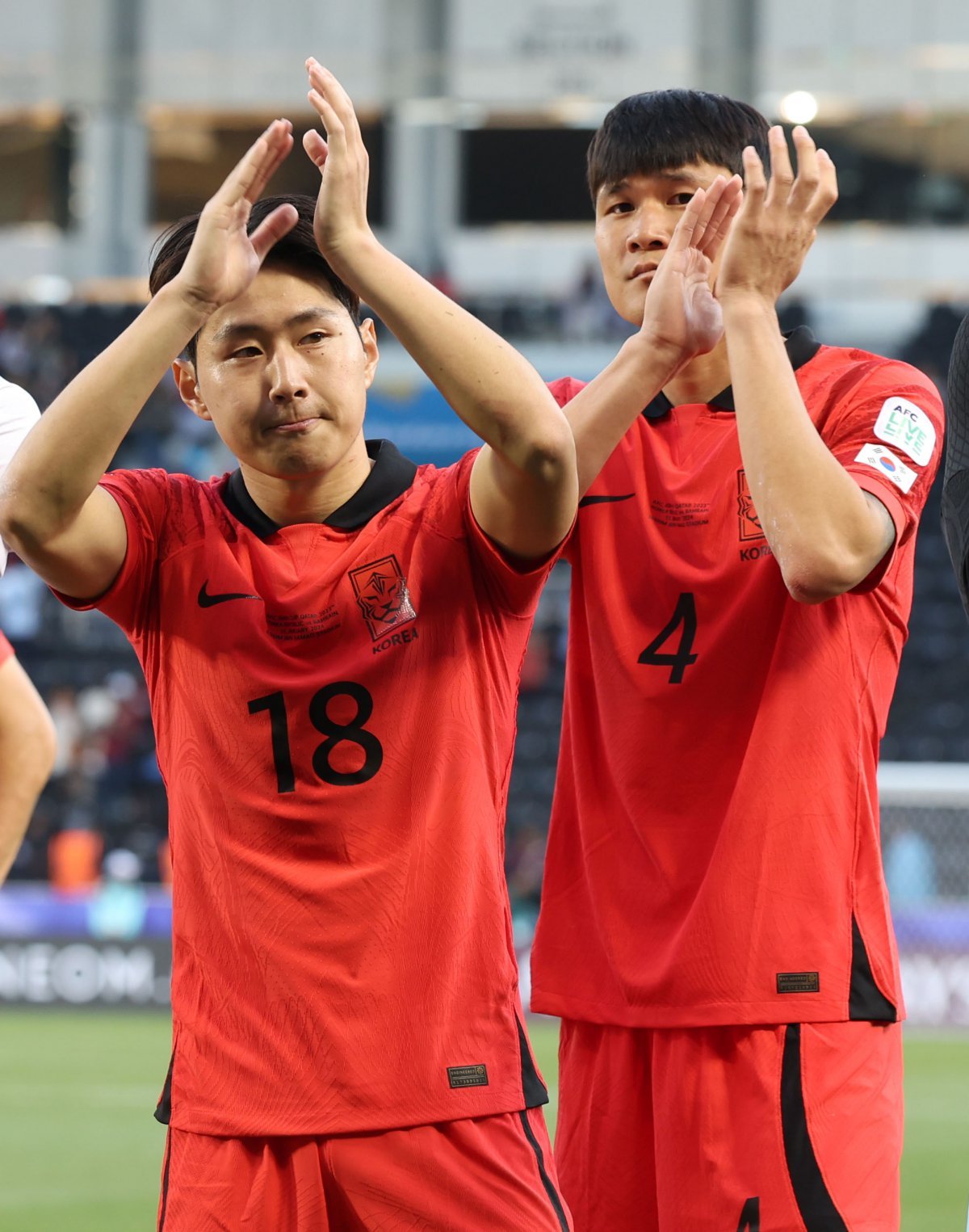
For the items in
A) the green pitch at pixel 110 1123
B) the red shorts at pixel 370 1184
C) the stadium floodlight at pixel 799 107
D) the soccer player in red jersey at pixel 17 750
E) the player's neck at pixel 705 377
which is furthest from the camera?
the stadium floodlight at pixel 799 107

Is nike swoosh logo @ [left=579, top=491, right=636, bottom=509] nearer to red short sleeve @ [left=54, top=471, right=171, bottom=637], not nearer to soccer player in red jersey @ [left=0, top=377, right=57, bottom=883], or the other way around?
red short sleeve @ [left=54, top=471, right=171, bottom=637]

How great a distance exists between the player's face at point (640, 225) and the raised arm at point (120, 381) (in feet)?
2.07

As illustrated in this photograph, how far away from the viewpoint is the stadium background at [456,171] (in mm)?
16266

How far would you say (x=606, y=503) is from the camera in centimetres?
264

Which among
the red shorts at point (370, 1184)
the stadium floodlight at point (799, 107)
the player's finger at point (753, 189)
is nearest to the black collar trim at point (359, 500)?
the player's finger at point (753, 189)

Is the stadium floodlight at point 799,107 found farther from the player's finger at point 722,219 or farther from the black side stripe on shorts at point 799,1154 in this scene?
the black side stripe on shorts at point 799,1154

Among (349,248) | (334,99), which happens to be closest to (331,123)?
(334,99)

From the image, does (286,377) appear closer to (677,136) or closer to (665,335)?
(665,335)

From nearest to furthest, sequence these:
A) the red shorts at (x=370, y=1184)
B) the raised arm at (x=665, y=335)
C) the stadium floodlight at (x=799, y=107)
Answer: the red shorts at (x=370, y=1184) → the raised arm at (x=665, y=335) → the stadium floodlight at (x=799, y=107)

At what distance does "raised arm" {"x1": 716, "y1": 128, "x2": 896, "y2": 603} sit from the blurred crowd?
9.71m

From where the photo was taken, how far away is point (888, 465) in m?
2.43

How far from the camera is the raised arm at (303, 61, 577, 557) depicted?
2.13 m

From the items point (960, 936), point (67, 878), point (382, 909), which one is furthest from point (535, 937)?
point (67, 878)

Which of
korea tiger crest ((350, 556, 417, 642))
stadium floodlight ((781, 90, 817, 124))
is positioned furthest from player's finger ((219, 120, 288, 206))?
stadium floodlight ((781, 90, 817, 124))
